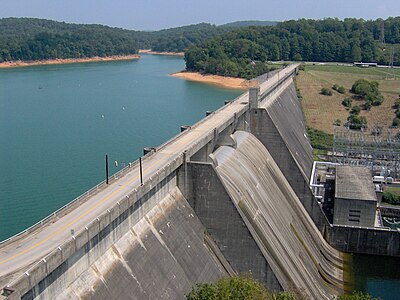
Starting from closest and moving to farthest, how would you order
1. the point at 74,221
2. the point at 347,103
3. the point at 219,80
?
the point at 74,221
the point at 347,103
the point at 219,80

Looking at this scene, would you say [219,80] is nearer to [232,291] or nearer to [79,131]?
[79,131]

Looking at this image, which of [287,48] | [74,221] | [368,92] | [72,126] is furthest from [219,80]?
[74,221]

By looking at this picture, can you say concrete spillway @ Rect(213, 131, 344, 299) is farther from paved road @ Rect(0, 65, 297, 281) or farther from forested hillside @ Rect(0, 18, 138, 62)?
forested hillside @ Rect(0, 18, 138, 62)

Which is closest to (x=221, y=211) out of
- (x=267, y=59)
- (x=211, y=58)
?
(x=211, y=58)

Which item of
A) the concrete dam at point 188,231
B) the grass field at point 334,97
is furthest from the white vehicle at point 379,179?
the grass field at point 334,97

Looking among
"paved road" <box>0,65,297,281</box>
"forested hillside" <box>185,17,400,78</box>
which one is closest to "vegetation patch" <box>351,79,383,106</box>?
"forested hillside" <box>185,17,400,78</box>

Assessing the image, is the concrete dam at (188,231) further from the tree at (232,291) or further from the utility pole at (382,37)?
the utility pole at (382,37)

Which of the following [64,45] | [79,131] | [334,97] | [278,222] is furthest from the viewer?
[64,45]

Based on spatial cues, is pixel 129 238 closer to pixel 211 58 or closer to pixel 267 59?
pixel 211 58
